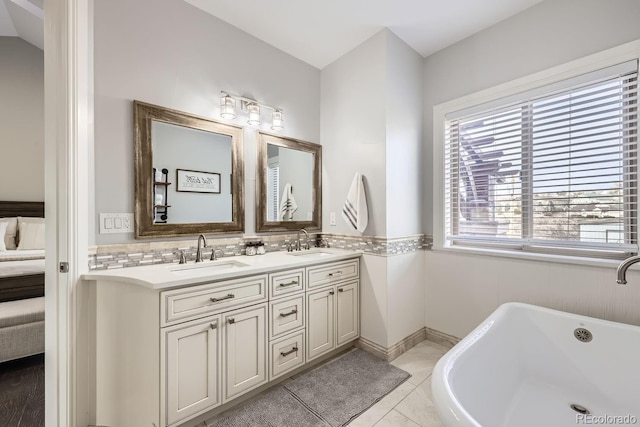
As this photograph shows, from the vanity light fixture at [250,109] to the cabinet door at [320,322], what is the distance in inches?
59.1

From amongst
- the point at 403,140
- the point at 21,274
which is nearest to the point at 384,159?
the point at 403,140

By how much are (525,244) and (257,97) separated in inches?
99.1

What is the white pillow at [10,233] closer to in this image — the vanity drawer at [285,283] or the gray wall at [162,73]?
the gray wall at [162,73]

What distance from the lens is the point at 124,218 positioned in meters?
1.63

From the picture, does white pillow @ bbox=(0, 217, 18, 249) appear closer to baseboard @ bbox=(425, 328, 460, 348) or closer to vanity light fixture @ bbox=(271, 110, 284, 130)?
vanity light fixture @ bbox=(271, 110, 284, 130)

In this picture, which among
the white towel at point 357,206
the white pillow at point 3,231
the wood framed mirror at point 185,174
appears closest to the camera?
the wood framed mirror at point 185,174

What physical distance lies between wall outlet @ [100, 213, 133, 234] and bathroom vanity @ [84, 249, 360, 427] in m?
0.27

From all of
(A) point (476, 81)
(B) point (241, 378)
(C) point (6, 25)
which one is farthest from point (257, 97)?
(C) point (6, 25)

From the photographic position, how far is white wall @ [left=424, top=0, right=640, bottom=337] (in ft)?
5.34

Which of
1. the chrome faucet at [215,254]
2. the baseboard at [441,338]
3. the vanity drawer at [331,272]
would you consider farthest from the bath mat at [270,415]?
the baseboard at [441,338]

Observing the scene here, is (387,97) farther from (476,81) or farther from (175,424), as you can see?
(175,424)

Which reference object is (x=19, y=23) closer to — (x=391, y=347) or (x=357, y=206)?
(x=357, y=206)

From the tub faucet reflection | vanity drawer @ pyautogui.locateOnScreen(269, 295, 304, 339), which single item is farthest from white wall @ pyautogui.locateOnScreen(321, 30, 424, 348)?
the tub faucet reflection

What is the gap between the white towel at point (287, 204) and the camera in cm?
245
